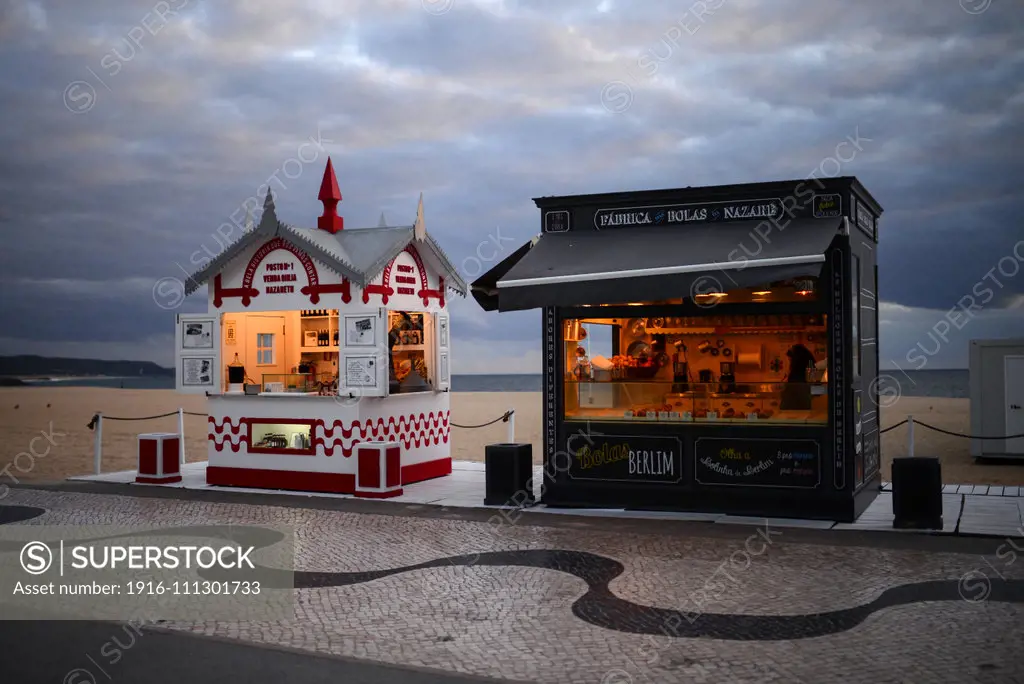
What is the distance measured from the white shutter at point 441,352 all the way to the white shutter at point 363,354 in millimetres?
1685

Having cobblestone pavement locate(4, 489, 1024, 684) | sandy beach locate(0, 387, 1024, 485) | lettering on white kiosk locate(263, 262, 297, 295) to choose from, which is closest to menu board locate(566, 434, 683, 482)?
cobblestone pavement locate(4, 489, 1024, 684)

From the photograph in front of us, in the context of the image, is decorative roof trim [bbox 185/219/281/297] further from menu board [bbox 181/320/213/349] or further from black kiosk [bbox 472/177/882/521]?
black kiosk [bbox 472/177/882/521]

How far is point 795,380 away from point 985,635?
523cm

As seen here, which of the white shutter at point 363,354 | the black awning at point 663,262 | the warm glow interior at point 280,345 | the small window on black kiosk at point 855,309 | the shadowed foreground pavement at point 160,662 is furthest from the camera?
the warm glow interior at point 280,345

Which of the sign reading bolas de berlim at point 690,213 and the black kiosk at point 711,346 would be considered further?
the sign reading bolas de berlim at point 690,213

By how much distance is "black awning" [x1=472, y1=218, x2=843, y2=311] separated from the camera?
1058 cm

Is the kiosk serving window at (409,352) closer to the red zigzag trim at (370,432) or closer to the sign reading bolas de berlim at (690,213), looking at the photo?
the red zigzag trim at (370,432)

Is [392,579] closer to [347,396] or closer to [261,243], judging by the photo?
[347,396]

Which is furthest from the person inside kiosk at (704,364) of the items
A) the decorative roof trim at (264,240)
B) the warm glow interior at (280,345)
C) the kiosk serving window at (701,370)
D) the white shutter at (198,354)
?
the white shutter at (198,354)

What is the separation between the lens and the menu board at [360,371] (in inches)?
540

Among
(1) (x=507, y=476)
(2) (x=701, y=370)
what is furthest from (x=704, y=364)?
(1) (x=507, y=476)

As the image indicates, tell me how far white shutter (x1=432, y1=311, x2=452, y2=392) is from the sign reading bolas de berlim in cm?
400

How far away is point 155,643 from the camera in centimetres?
655

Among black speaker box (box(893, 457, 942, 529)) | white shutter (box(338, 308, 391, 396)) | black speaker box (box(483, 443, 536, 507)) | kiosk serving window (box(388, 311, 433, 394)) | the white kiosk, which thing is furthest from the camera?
→ kiosk serving window (box(388, 311, 433, 394))
